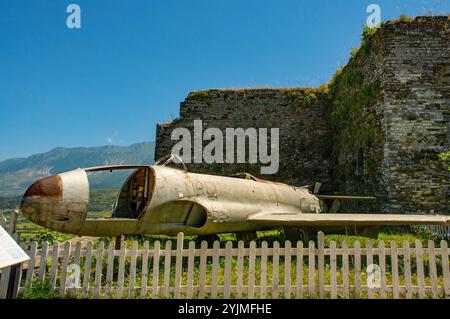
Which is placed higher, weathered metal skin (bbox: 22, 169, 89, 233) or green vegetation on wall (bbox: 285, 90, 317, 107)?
green vegetation on wall (bbox: 285, 90, 317, 107)

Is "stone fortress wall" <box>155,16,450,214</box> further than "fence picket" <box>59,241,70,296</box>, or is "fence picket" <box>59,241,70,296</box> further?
"stone fortress wall" <box>155,16,450,214</box>

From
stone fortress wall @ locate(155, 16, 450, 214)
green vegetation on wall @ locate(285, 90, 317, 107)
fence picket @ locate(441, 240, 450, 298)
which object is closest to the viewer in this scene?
fence picket @ locate(441, 240, 450, 298)

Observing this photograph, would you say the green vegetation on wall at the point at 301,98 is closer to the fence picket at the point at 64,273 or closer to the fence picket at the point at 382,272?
the fence picket at the point at 382,272

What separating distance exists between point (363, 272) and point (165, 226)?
13.5 ft

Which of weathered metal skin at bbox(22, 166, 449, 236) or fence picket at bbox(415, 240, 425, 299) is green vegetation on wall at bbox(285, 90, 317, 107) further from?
fence picket at bbox(415, 240, 425, 299)

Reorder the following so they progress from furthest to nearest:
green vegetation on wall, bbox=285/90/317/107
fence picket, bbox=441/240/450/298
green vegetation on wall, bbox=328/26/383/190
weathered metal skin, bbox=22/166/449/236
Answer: green vegetation on wall, bbox=285/90/317/107 → green vegetation on wall, bbox=328/26/383/190 → weathered metal skin, bbox=22/166/449/236 → fence picket, bbox=441/240/450/298

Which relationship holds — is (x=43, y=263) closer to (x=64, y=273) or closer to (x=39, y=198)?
(x=64, y=273)

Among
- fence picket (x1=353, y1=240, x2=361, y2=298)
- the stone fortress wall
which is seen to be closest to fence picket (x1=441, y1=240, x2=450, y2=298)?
fence picket (x1=353, y1=240, x2=361, y2=298)

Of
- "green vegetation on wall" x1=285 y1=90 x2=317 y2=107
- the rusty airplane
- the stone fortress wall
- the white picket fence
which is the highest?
"green vegetation on wall" x1=285 y1=90 x2=317 y2=107

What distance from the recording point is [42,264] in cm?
516

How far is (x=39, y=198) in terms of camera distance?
17.1 ft

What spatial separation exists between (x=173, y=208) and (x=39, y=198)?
2500mm

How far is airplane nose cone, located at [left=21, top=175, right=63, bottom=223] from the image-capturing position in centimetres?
518
